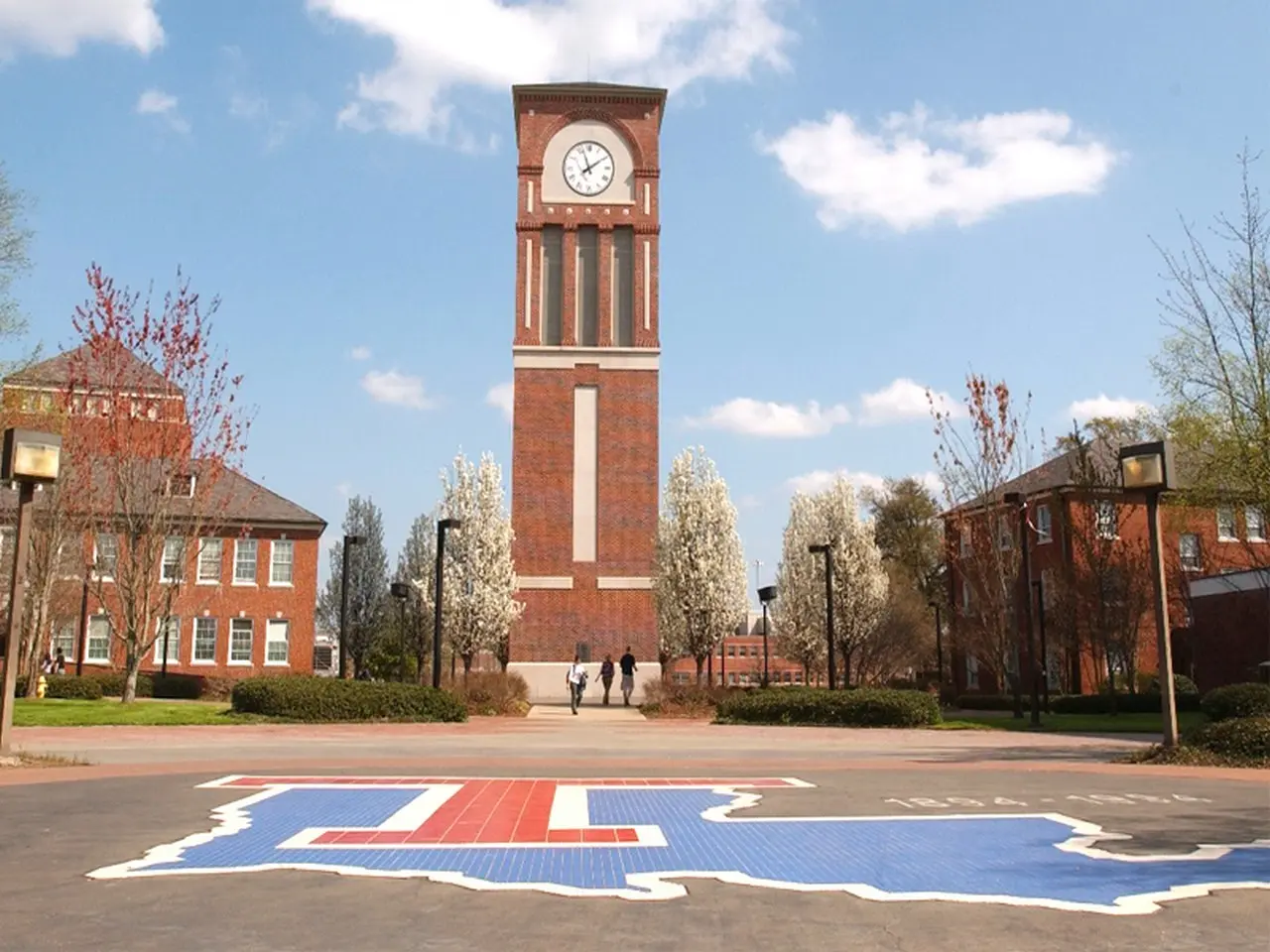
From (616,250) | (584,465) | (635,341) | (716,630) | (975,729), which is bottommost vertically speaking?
(975,729)

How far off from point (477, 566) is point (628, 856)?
3311 cm

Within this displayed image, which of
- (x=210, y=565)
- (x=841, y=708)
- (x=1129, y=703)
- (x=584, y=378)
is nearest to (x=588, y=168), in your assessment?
(x=584, y=378)

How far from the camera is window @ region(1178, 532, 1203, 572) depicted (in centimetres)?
4209

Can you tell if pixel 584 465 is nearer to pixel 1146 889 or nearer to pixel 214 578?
pixel 214 578

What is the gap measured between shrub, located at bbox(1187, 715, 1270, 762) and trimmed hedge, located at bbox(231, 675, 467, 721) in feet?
53.8

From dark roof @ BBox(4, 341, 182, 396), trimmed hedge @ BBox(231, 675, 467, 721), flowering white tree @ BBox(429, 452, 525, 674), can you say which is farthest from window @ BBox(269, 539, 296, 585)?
trimmed hedge @ BBox(231, 675, 467, 721)

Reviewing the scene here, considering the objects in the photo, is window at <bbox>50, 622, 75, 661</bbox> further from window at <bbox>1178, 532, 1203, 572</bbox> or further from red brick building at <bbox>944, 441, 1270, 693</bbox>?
window at <bbox>1178, 532, 1203, 572</bbox>

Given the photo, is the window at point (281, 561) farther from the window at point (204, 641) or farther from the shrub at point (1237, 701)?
the shrub at point (1237, 701)

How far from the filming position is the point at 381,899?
6176 millimetres

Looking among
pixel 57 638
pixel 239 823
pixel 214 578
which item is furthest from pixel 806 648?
pixel 239 823

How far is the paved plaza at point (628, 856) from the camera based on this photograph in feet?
18.0

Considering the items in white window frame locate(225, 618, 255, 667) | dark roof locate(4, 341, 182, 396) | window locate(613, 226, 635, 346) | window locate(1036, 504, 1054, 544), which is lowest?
white window frame locate(225, 618, 255, 667)

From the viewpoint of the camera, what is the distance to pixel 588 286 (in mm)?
46156

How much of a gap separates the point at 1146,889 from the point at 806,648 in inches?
1541
